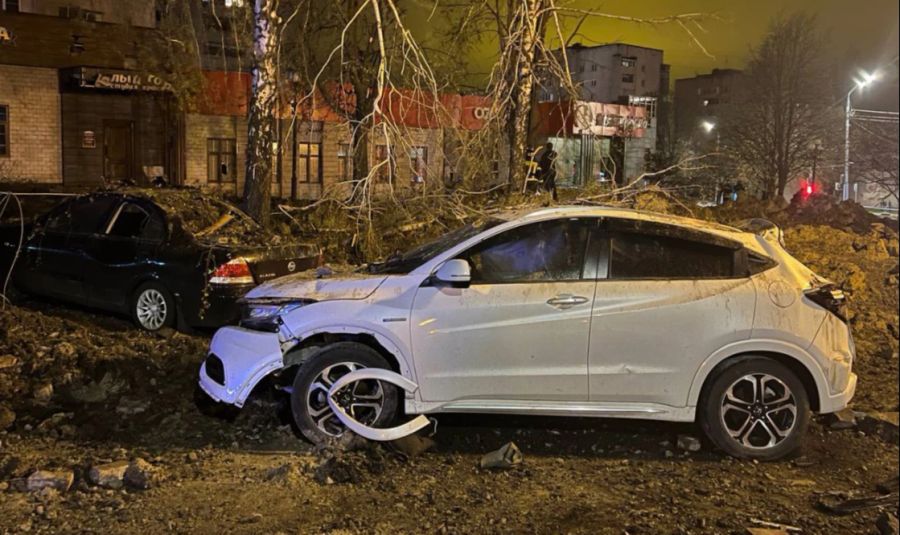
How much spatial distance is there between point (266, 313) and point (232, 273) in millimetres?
2783

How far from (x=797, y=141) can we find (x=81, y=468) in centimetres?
2919

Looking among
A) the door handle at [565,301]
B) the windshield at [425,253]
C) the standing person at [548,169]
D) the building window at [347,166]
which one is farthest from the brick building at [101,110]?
the door handle at [565,301]

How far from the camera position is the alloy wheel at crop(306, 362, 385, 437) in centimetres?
548

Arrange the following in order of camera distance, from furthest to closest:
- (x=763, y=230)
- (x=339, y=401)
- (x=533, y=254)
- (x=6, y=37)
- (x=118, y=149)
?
(x=118, y=149) < (x=6, y=37) < (x=763, y=230) < (x=533, y=254) < (x=339, y=401)

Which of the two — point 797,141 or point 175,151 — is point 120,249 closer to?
point 175,151

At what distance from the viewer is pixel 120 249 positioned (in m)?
9.14

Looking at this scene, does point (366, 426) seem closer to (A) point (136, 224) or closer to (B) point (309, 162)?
(A) point (136, 224)

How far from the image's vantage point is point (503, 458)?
525 cm

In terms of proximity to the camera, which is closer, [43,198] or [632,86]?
[43,198]

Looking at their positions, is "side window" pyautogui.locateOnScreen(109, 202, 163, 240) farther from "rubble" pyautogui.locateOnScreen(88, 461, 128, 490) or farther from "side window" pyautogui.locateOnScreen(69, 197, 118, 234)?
"rubble" pyautogui.locateOnScreen(88, 461, 128, 490)

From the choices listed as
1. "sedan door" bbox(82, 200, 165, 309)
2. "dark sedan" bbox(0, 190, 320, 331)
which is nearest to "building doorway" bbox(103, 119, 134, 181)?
"dark sedan" bbox(0, 190, 320, 331)

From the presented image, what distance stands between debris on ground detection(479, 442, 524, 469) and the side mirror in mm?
1113

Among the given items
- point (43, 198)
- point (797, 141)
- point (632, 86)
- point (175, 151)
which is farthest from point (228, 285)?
point (632, 86)

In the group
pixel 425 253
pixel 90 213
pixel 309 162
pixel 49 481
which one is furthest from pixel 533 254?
pixel 309 162
